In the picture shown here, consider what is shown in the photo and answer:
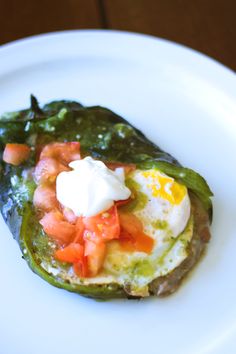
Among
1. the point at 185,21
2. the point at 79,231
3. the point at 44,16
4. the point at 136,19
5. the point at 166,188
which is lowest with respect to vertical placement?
the point at 79,231

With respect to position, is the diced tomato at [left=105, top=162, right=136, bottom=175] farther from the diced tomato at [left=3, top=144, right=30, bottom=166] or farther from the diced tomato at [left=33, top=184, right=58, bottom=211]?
the diced tomato at [left=3, top=144, right=30, bottom=166]

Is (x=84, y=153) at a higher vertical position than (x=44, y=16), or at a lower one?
lower

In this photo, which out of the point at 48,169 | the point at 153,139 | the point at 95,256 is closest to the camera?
the point at 95,256

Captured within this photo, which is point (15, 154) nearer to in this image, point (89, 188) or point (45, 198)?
point (45, 198)

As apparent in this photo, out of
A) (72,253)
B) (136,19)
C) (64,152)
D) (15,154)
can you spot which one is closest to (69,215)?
(72,253)

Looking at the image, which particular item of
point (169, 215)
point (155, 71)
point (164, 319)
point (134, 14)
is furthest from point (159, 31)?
point (164, 319)

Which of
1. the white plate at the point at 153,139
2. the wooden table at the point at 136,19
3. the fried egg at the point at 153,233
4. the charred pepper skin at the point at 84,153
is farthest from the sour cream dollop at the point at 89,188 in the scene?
the wooden table at the point at 136,19

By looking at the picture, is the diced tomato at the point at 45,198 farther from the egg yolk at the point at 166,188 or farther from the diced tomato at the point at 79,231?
the egg yolk at the point at 166,188
